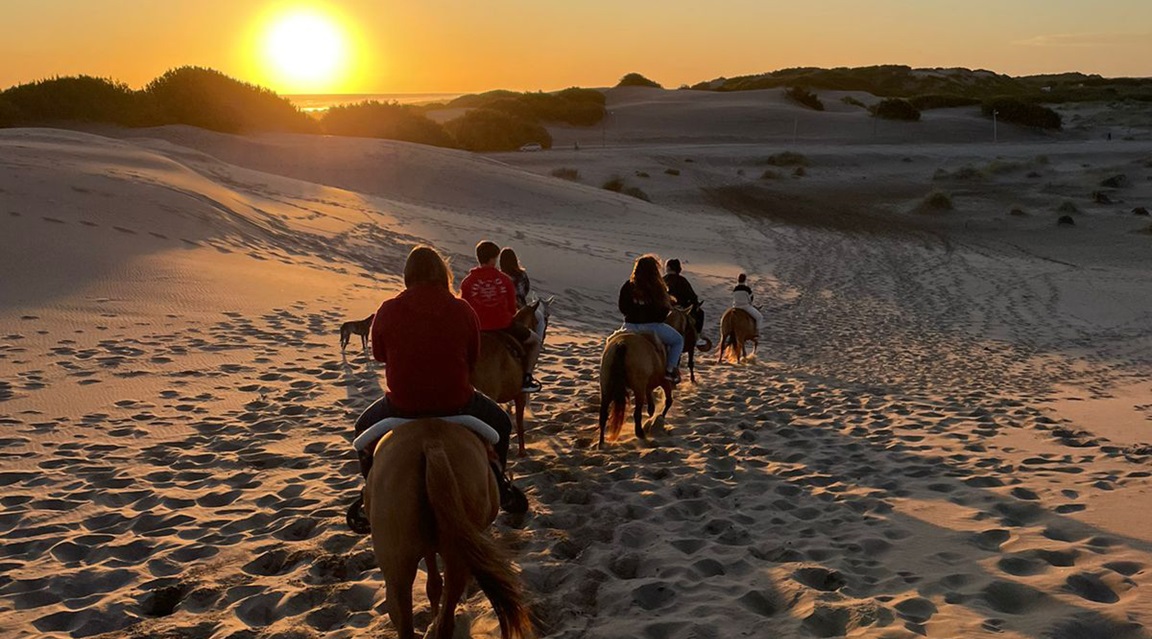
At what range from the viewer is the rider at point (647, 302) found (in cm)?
873

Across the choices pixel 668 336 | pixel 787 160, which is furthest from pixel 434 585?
pixel 787 160

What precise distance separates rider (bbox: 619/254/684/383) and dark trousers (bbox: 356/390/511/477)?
3.64m

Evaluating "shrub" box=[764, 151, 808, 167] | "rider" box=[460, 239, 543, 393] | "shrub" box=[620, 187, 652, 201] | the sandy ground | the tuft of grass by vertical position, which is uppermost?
"shrub" box=[764, 151, 808, 167]

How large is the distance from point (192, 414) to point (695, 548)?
17.7 feet

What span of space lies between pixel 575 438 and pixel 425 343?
13.6 ft

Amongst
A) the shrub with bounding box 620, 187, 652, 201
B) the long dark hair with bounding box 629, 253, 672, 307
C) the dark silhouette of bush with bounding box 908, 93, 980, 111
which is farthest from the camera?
the dark silhouette of bush with bounding box 908, 93, 980, 111

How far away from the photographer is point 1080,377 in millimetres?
12539

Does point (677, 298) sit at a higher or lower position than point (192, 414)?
higher

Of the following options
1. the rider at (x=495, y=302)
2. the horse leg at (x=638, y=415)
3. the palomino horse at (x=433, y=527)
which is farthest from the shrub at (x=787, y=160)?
the palomino horse at (x=433, y=527)

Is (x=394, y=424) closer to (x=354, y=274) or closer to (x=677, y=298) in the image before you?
(x=677, y=298)

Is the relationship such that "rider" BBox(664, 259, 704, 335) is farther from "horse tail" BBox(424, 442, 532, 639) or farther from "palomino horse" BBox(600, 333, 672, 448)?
"horse tail" BBox(424, 442, 532, 639)

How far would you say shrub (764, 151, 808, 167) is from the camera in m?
50.1

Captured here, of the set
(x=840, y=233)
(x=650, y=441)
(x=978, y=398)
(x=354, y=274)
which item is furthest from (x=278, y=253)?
(x=840, y=233)

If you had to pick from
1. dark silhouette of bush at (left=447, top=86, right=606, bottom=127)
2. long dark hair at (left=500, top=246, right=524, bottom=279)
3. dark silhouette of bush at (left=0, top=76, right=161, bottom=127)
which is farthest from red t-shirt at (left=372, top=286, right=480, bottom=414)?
dark silhouette of bush at (left=447, top=86, right=606, bottom=127)
